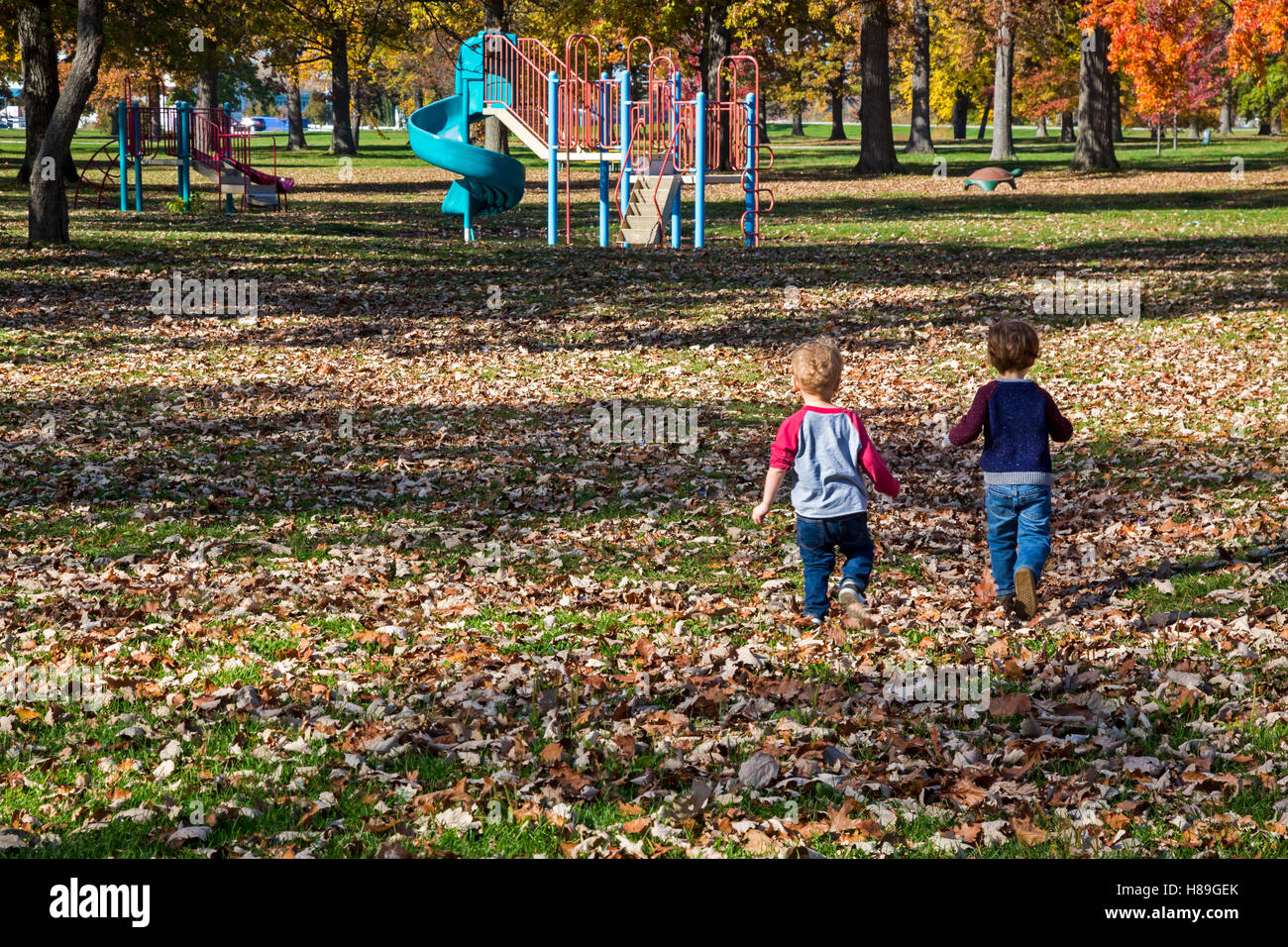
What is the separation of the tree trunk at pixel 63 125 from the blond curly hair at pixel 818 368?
18030 mm

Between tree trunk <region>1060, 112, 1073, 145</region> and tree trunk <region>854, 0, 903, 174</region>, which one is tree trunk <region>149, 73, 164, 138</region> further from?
tree trunk <region>1060, 112, 1073, 145</region>

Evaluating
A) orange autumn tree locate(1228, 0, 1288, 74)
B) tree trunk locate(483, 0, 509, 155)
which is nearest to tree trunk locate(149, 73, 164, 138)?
tree trunk locate(483, 0, 509, 155)

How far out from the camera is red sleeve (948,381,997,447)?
22.1ft

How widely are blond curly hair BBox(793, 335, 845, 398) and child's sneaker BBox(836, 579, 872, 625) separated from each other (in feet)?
3.40

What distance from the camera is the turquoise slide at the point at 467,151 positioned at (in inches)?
1019

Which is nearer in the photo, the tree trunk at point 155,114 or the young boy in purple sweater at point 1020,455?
the young boy in purple sweater at point 1020,455

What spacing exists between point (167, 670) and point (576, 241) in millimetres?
20273

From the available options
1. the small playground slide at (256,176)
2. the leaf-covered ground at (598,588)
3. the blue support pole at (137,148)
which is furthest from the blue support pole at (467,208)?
the blue support pole at (137,148)

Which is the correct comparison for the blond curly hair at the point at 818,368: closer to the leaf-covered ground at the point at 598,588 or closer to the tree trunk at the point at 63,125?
the leaf-covered ground at the point at 598,588

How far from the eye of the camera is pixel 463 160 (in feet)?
84.7

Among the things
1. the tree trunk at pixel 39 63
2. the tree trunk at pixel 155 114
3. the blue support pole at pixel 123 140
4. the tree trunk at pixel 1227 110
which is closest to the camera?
the tree trunk at pixel 39 63
